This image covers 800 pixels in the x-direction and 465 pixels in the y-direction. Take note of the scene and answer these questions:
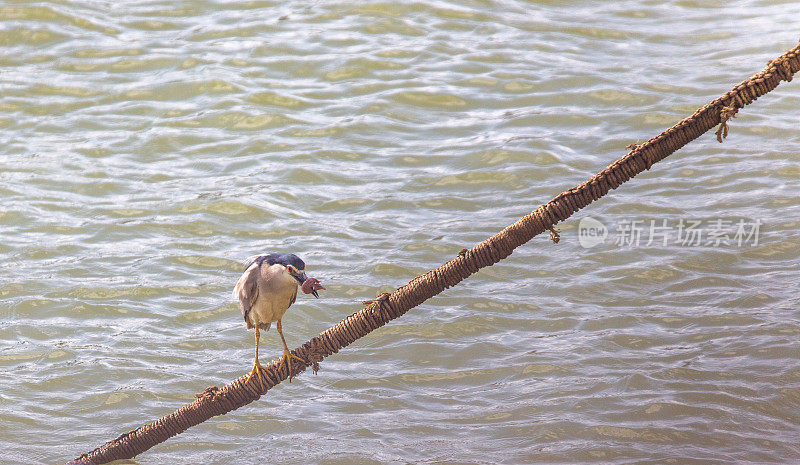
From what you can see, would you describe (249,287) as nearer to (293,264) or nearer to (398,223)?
(293,264)

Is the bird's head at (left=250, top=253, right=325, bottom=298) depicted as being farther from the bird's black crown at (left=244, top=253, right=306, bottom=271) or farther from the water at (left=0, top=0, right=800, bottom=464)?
the water at (left=0, top=0, right=800, bottom=464)

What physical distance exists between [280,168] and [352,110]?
1.14 m

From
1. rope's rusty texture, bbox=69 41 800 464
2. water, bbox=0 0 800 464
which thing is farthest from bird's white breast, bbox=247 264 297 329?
water, bbox=0 0 800 464

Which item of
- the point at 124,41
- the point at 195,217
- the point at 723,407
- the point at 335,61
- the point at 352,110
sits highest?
the point at 124,41

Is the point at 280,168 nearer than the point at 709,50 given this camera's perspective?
Yes

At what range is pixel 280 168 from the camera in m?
7.53

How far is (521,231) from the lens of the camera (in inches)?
129

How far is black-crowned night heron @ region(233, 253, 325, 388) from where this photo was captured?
3193mm

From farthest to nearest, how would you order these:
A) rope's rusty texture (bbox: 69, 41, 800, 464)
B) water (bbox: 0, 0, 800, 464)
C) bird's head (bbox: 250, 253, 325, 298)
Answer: water (bbox: 0, 0, 800, 464), rope's rusty texture (bbox: 69, 41, 800, 464), bird's head (bbox: 250, 253, 325, 298)

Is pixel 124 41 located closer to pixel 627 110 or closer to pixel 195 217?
pixel 195 217

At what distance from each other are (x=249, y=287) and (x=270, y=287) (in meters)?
0.11

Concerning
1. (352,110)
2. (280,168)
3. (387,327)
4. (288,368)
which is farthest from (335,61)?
(288,368)

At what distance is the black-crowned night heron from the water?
4.71 ft

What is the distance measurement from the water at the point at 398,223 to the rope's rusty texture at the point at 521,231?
140cm
